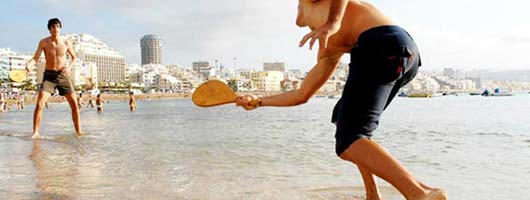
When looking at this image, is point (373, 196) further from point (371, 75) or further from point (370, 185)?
point (371, 75)

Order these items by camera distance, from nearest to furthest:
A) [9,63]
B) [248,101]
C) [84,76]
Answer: [248,101], [9,63], [84,76]

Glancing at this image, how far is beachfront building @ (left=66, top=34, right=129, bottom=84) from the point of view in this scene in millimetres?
165250

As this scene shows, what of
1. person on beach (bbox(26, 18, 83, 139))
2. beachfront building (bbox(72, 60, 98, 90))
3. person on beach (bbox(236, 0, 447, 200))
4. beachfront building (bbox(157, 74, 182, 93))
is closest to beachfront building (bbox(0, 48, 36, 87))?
beachfront building (bbox(72, 60, 98, 90))

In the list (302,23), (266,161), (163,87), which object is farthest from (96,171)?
(163,87)

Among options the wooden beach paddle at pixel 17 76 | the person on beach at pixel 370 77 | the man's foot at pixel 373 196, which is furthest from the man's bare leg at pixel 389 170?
the wooden beach paddle at pixel 17 76

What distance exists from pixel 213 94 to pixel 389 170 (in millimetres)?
1189

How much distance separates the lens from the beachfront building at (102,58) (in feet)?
542

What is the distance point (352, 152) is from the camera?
221cm

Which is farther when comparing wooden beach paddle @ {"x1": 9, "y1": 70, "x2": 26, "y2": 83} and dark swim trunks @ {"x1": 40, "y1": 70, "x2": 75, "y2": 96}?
dark swim trunks @ {"x1": 40, "y1": 70, "x2": 75, "y2": 96}

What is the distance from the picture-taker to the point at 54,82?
23.4 feet

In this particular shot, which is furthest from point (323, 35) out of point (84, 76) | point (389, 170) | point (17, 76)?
point (84, 76)

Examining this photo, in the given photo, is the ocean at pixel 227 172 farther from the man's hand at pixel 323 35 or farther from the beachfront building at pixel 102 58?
the beachfront building at pixel 102 58

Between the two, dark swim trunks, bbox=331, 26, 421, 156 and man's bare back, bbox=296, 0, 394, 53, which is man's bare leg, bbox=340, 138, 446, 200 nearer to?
dark swim trunks, bbox=331, 26, 421, 156

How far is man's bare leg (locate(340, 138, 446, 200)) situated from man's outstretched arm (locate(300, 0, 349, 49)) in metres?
0.53
